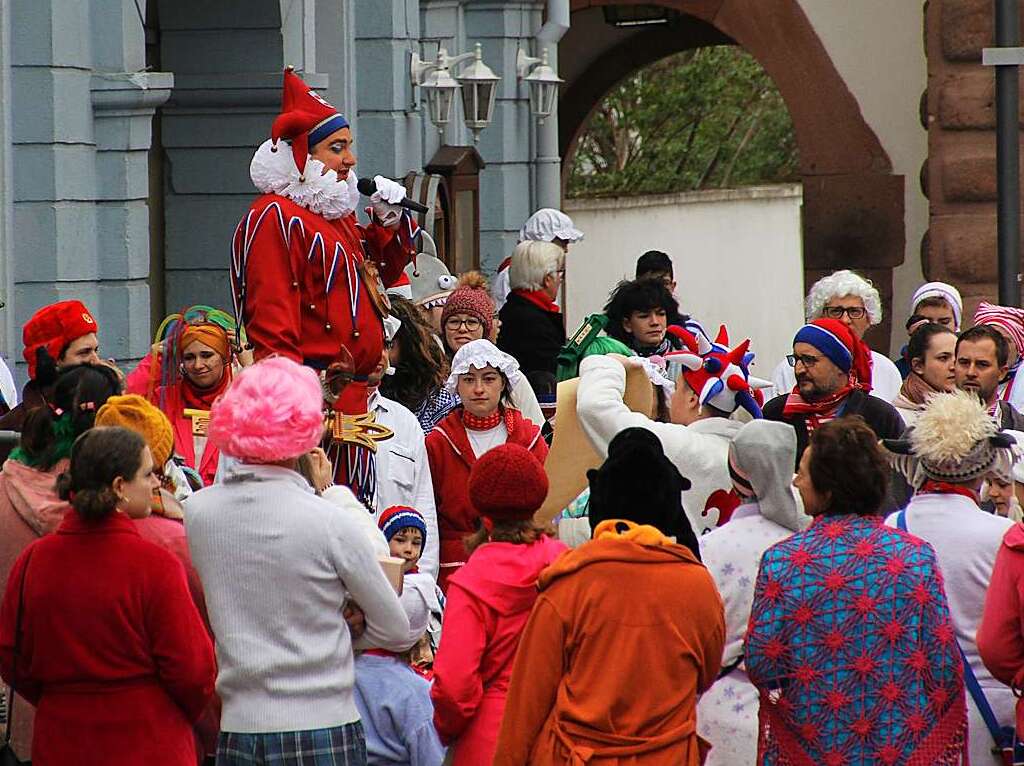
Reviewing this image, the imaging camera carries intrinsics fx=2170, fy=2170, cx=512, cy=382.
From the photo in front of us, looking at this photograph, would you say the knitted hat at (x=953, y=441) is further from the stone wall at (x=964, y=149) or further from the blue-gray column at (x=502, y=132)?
the blue-gray column at (x=502, y=132)

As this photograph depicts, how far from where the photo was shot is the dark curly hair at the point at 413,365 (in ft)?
26.3

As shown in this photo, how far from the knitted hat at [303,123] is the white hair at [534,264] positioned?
3.07 metres

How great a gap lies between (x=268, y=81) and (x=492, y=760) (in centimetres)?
743

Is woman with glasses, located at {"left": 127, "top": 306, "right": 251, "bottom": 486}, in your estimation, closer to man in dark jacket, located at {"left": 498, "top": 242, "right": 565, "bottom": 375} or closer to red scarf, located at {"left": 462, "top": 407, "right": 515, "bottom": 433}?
red scarf, located at {"left": 462, "top": 407, "right": 515, "bottom": 433}

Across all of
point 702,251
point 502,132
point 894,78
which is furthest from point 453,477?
point 702,251

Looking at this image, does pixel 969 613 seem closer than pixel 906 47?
Yes

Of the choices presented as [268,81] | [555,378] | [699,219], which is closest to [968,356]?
[555,378]

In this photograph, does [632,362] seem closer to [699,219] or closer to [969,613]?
[969,613]

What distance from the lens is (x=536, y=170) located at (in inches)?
642

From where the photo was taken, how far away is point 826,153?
16609 mm

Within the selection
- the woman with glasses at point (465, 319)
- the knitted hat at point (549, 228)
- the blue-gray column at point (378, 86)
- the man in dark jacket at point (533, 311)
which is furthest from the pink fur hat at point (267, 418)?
the blue-gray column at point (378, 86)

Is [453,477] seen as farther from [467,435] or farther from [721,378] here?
[721,378]

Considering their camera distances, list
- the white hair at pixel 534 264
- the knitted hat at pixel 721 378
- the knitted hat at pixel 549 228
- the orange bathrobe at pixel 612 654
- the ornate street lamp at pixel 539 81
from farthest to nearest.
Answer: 1. the ornate street lamp at pixel 539 81
2. the knitted hat at pixel 549 228
3. the white hair at pixel 534 264
4. the knitted hat at pixel 721 378
5. the orange bathrobe at pixel 612 654

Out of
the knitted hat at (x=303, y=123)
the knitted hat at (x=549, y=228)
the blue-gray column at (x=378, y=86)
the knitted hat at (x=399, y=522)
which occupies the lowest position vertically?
the knitted hat at (x=399, y=522)
